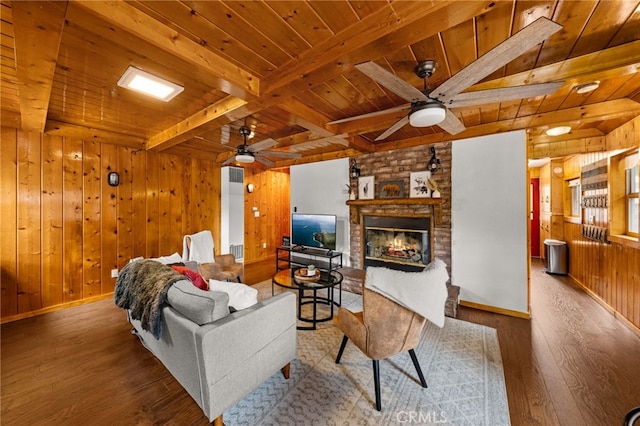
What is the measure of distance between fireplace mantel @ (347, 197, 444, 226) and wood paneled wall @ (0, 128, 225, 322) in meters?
3.39

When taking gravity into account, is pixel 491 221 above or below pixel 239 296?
above

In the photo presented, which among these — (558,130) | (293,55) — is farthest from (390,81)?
(558,130)

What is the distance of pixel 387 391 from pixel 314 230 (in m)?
3.16

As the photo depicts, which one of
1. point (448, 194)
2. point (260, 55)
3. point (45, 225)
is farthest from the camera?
point (448, 194)

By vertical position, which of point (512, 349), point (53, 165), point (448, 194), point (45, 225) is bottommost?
point (512, 349)

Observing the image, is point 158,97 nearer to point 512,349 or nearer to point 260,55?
point 260,55

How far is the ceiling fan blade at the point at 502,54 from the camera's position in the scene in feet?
3.70

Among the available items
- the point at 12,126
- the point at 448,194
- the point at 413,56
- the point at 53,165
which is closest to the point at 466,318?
the point at 448,194

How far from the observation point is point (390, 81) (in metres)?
1.60

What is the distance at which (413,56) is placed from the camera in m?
1.87

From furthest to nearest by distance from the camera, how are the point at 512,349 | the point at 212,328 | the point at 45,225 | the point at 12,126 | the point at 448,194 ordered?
the point at 448,194 → the point at 45,225 → the point at 12,126 → the point at 512,349 → the point at 212,328

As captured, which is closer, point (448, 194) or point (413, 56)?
point (413, 56)

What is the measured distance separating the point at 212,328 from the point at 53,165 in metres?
3.91

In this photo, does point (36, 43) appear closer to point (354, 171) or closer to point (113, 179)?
point (113, 179)
